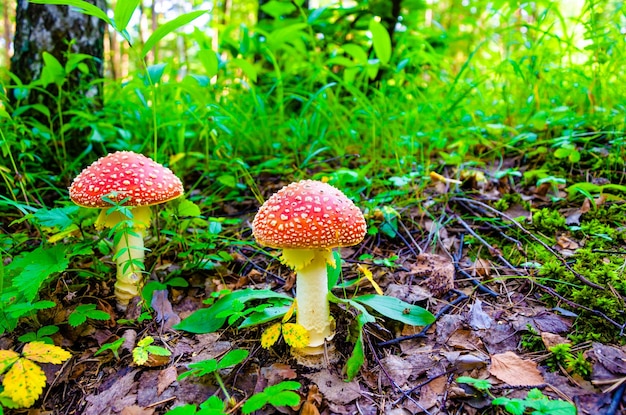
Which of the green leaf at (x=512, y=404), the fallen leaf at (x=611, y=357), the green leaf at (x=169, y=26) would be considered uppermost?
the green leaf at (x=169, y=26)

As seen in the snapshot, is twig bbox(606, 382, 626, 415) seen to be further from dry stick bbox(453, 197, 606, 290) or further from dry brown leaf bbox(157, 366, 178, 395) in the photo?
dry brown leaf bbox(157, 366, 178, 395)

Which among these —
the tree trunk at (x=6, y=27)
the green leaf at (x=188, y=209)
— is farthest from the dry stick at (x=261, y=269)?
the tree trunk at (x=6, y=27)

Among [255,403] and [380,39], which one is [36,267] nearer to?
[255,403]

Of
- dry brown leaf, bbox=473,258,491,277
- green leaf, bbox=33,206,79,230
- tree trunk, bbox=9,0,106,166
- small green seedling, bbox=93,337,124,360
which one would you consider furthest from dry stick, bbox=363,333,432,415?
tree trunk, bbox=9,0,106,166

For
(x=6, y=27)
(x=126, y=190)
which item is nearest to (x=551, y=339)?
(x=126, y=190)

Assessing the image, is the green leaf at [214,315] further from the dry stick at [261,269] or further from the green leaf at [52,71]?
the green leaf at [52,71]

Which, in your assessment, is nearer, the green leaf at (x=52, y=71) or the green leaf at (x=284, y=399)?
the green leaf at (x=284, y=399)

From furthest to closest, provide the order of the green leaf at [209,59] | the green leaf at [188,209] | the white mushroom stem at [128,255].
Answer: the green leaf at [209,59] → the green leaf at [188,209] → the white mushroom stem at [128,255]
